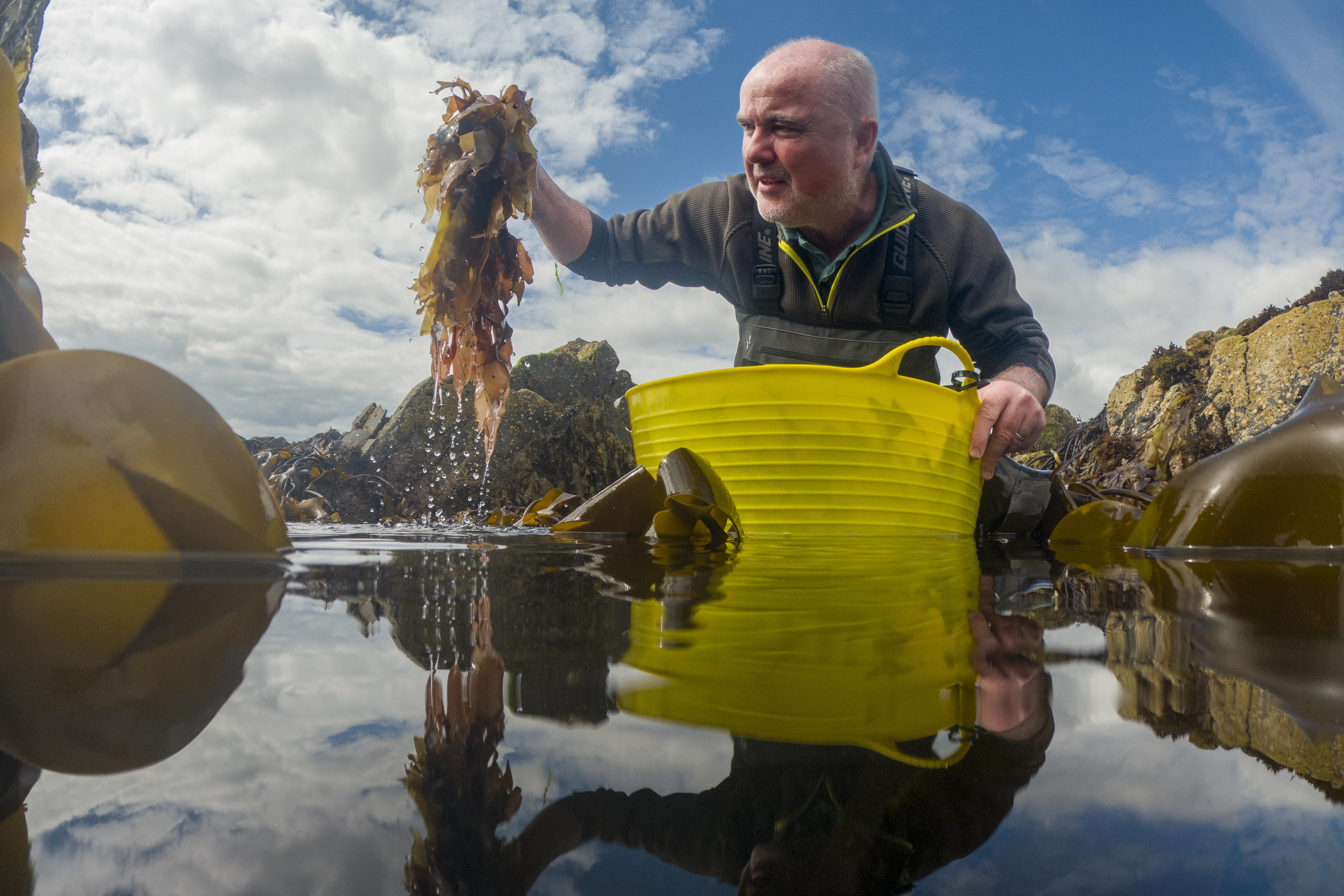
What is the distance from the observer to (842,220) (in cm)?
397

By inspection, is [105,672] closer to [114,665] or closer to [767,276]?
[114,665]

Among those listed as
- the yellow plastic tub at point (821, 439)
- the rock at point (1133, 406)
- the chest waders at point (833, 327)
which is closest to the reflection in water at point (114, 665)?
the yellow plastic tub at point (821, 439)

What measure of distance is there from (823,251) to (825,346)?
0.58m

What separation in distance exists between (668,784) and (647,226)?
465 cm

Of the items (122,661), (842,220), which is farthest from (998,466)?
(122,661)

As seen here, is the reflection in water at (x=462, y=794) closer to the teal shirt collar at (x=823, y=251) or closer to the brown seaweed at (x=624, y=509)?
the brown seaweed at (x=624, y=509)

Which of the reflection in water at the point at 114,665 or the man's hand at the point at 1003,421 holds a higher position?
the man's hand at the point at 1003,421

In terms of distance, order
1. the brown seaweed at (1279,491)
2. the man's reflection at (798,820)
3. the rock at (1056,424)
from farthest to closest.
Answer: the rock at (1056,424) < the brown seaweed at (1279,491) < the man's reflection at (798,820)

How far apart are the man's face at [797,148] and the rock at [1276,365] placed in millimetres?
15952

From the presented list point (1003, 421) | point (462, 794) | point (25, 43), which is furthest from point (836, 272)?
point (25, 43)

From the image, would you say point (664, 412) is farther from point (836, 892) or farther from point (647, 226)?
point (836, 892)

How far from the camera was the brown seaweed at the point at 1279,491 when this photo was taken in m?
2.33

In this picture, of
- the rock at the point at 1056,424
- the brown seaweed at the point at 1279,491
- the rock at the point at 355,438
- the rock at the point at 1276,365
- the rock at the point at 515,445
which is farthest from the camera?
the rock at the point at 1276,365

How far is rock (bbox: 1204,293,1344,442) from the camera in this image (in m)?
15.5
